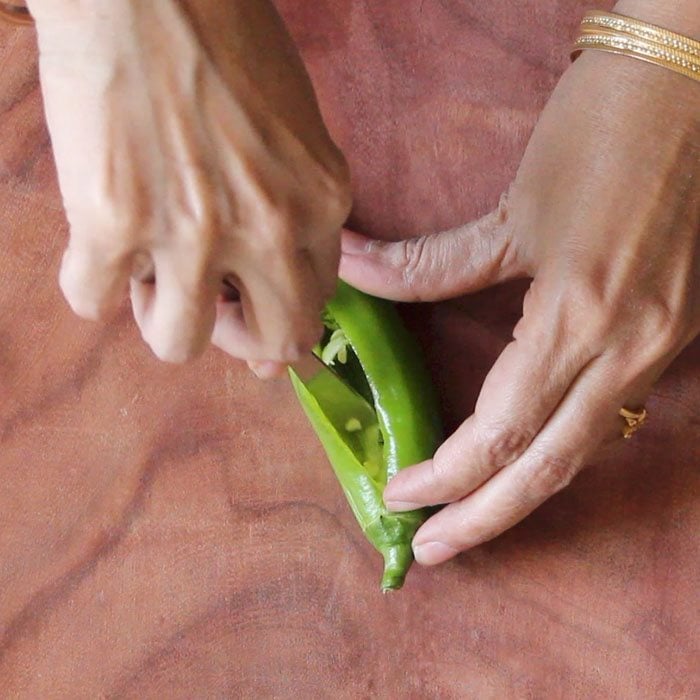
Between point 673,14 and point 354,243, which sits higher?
point 673,14

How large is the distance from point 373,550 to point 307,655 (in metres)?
0.16

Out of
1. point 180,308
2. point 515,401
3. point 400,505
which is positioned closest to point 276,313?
point 180,308

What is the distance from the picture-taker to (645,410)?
1156mm

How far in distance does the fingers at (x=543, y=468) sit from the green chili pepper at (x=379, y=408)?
5cm

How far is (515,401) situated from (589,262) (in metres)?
0.18

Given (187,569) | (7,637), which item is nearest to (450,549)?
(187,569)

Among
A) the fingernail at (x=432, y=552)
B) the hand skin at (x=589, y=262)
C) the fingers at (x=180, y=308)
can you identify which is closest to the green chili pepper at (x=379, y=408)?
the fingernail at (x=432, y=552)

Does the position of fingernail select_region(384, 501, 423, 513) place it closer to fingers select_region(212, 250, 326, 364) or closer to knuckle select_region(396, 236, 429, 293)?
knuckle select_region(396, 236, 429, 293)

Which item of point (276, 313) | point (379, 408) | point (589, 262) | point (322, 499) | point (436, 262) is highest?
point (276, 313)

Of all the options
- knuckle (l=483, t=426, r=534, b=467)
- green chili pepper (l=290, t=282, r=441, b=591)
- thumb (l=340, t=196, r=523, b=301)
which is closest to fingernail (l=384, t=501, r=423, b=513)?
green chili pepper (l=290, t=282, r=441, b=591)

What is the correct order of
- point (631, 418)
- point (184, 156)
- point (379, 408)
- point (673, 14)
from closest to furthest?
1. point (184, 156)
2. point (673, 14)
3. point (631, 418)
4. point (379, 408)

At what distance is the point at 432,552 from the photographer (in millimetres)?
1166

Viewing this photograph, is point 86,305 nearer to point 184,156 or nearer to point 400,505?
point 184,156

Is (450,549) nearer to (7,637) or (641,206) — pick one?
(641,206)
